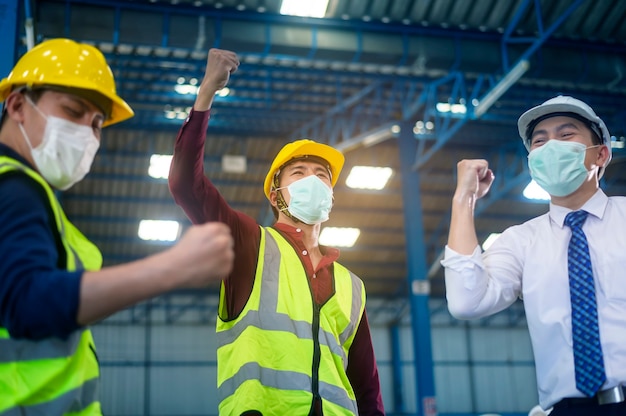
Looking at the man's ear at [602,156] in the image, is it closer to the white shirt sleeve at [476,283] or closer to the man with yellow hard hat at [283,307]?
the white shirt sleeve at [476,283]

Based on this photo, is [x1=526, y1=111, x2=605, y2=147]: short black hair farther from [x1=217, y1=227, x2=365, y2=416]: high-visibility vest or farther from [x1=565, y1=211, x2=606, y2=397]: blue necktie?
[x1=217, y1=227, x2=365, y2=416]: high-visibility vest

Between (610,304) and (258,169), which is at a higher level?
(258,169)

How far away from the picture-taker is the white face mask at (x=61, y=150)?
2.37 m

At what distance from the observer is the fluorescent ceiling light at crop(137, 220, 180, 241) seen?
22.9 m

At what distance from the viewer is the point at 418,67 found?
45.3 ft

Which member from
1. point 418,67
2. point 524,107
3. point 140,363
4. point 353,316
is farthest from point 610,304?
point 140,363

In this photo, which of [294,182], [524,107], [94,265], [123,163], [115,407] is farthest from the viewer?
[115,407]

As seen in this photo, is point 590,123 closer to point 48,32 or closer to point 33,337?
point 33,337

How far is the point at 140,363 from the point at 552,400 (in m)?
25.1

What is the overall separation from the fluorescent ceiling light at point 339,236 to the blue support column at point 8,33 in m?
18.4

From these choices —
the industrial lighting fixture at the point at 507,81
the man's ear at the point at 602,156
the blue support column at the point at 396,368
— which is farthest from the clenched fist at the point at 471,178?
the blue support column at the point at 396,368

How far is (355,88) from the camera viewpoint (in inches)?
662

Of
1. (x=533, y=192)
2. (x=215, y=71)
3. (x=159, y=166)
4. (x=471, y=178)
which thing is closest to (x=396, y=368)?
(x=533, y=192)

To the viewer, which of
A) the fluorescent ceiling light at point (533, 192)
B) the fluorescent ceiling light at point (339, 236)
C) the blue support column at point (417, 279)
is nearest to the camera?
the blue support column at point (417, 279)
